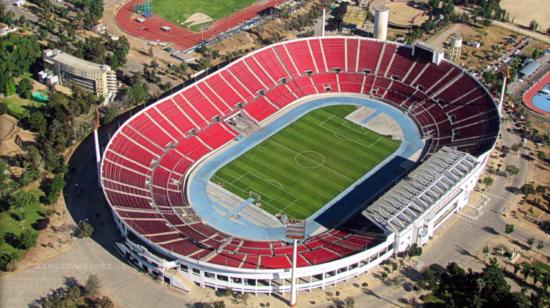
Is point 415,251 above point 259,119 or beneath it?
beneath

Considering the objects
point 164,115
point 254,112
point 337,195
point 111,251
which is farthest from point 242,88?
point 111,251

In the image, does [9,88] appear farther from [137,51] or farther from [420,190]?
[420,190]

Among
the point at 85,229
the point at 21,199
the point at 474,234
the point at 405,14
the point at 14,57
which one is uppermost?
the point at 405,14

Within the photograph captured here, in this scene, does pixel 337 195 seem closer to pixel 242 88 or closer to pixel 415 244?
pixel 415 244

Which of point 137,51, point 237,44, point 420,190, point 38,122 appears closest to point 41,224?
point 38,122

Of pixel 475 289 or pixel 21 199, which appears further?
pixel 21 199

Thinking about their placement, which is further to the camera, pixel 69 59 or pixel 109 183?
pixel 69 59

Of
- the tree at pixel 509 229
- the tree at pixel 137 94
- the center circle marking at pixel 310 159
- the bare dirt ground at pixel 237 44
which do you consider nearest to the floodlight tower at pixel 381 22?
the bare dirt ground at pixel 237 44

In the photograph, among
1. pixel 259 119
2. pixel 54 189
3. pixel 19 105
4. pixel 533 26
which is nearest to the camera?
pixel 54 189
